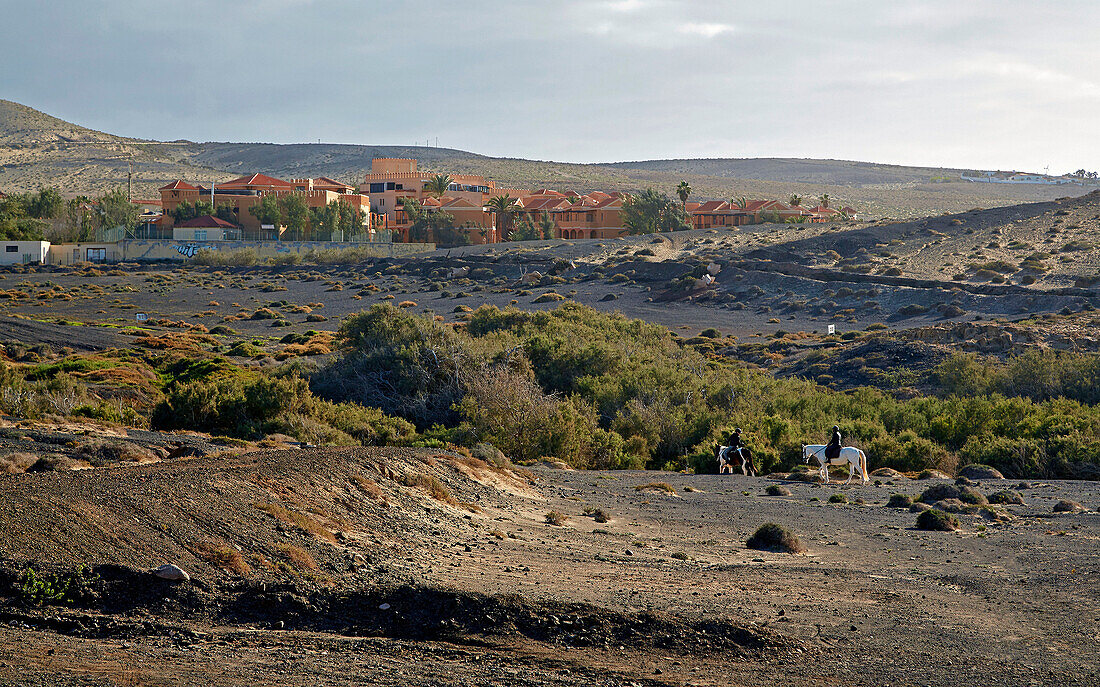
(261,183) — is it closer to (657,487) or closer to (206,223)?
(206,223)

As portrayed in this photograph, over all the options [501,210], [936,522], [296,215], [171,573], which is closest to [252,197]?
[296,215]

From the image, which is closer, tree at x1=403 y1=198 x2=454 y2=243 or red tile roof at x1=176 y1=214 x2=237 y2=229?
red tile roof at x1=176 y1=214 x2=237 y2=229

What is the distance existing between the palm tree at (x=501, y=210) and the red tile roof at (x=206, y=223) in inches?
1013

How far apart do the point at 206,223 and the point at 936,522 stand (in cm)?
9212

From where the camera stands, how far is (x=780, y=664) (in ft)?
24.8

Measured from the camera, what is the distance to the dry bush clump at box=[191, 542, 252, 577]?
8727mm

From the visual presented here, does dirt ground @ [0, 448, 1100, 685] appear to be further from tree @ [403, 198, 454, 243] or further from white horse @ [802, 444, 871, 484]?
tree @ [403, 198, 454, 243]

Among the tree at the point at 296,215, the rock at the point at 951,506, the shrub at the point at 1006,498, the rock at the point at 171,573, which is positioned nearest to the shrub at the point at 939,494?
the rock at the point at 951,506

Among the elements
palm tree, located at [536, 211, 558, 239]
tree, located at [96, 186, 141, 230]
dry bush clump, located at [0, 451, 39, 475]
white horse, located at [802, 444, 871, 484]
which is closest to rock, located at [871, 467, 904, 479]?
white horse, located at [802, 444, 871, 484]

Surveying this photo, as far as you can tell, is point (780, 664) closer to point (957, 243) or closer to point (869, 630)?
point (869, 630)

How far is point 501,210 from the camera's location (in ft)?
336

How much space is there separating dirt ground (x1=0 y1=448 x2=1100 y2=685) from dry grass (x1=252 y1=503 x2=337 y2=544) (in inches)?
1.9

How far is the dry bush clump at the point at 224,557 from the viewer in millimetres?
8727

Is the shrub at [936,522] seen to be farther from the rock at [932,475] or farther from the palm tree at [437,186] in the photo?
the palm tree at [437,186]
